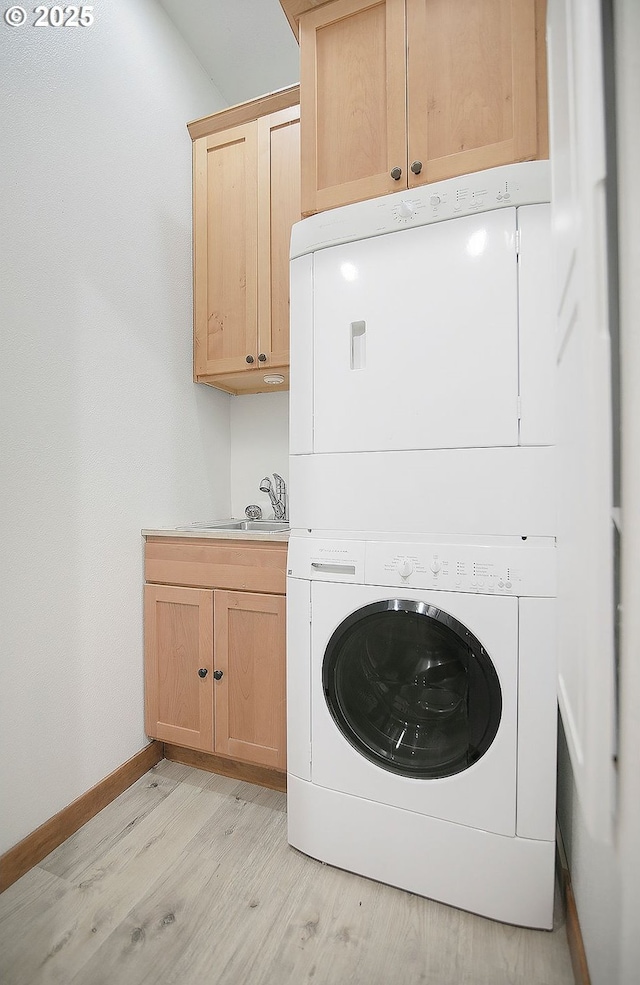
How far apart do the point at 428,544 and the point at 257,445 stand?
4.53 ft

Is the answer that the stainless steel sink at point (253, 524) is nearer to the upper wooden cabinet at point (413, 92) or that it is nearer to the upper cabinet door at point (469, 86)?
the upper wooden cabinet at point (413, 92)

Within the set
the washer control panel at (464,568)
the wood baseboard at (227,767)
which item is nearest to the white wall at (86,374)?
the wood baseboard at (227,767)

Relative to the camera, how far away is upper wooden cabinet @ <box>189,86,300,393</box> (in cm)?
199

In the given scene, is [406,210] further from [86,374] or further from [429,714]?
[429,714]

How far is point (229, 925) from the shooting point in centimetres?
122

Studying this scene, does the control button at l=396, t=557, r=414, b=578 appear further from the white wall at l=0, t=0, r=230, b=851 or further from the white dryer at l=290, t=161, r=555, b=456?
the white wall at l=0, t=0, r=230, b=851

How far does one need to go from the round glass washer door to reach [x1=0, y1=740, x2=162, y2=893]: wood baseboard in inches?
36.7

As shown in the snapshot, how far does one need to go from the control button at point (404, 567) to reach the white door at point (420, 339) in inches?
12.1

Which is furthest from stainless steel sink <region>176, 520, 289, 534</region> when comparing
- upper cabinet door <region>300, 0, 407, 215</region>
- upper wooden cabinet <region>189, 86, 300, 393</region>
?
upper cabinet door <region>300, 0, 407, 215</region>

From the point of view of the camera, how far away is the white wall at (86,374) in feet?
4.64

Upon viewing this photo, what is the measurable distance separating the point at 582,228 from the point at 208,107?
7.98ft

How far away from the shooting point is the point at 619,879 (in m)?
0.75

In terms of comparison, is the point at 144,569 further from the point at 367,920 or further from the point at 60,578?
the point at 367,920

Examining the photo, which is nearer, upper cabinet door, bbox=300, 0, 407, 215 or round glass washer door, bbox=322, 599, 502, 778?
round glass washer door, bbox=322, 599, 502, 778
